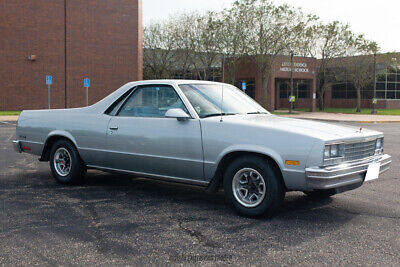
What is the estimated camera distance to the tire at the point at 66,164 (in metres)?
6.73

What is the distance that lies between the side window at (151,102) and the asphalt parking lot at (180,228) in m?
1.16

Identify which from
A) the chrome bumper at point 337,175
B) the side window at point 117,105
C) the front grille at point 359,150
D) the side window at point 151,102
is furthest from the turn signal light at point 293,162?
the side window at point 117,105

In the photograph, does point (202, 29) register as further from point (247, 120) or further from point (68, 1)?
point (247, 120)

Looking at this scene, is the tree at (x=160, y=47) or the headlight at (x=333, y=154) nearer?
the headlight at (x=333, y=154)

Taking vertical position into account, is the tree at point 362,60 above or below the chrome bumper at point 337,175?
above

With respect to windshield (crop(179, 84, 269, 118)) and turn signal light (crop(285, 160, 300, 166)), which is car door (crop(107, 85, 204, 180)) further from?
turn signal light (crop(285, 160, 300, 166))

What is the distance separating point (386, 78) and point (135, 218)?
5592cm

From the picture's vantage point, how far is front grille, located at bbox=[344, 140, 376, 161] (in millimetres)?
5000

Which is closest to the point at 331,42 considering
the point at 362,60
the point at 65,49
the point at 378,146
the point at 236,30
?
the point at 362,60

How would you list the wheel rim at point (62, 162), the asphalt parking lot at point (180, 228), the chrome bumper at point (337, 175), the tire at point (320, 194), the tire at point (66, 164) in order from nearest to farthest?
the asphalt parking lot at point (180, 228) < the chrome bumper at point (337, 175) < the tire at point (320, 194) < the tire at point (66, 164) < the wheel rim at point (62, 162)

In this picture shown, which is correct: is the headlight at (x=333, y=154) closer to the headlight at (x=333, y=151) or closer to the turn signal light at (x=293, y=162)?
the headlight at (x=333, y=151)

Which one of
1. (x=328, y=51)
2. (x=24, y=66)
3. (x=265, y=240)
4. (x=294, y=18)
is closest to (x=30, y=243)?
(x=265, y=240)

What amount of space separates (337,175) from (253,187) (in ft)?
3.03

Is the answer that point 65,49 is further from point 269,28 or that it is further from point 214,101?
point 214,101
